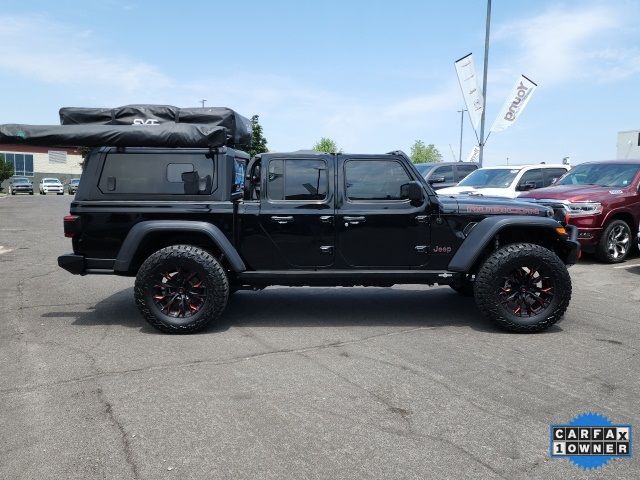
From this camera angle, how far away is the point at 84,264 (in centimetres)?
547

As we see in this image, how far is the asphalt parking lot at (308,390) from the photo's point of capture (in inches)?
116

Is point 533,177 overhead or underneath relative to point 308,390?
overhead

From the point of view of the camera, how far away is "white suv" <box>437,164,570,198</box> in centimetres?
1202

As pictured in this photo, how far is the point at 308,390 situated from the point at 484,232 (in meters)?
2.54

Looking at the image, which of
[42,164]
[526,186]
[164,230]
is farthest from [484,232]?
[42,164]

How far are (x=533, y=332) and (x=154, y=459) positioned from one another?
389 cm

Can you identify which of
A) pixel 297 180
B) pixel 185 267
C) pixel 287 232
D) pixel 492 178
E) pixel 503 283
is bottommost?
pixel 503 283

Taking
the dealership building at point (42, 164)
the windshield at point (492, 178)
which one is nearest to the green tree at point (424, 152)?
the dealership building at point (42, 164)

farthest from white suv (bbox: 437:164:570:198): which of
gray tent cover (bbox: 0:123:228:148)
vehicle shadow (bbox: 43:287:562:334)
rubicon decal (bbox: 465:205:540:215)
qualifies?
gray tent cover (bbox: 0:123:228:148)

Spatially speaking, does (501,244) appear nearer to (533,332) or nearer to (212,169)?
(533,332)

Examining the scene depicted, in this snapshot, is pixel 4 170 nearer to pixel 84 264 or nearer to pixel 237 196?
pixel 84 264

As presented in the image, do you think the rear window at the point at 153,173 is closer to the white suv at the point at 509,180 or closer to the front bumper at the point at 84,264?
the front bumper at the point at 84,264

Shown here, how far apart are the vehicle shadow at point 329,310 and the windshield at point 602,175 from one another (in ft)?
16.4

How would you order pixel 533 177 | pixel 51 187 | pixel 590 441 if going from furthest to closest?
1. pixel 51 187
2. pixel 533 177
3. pixel 590 441
